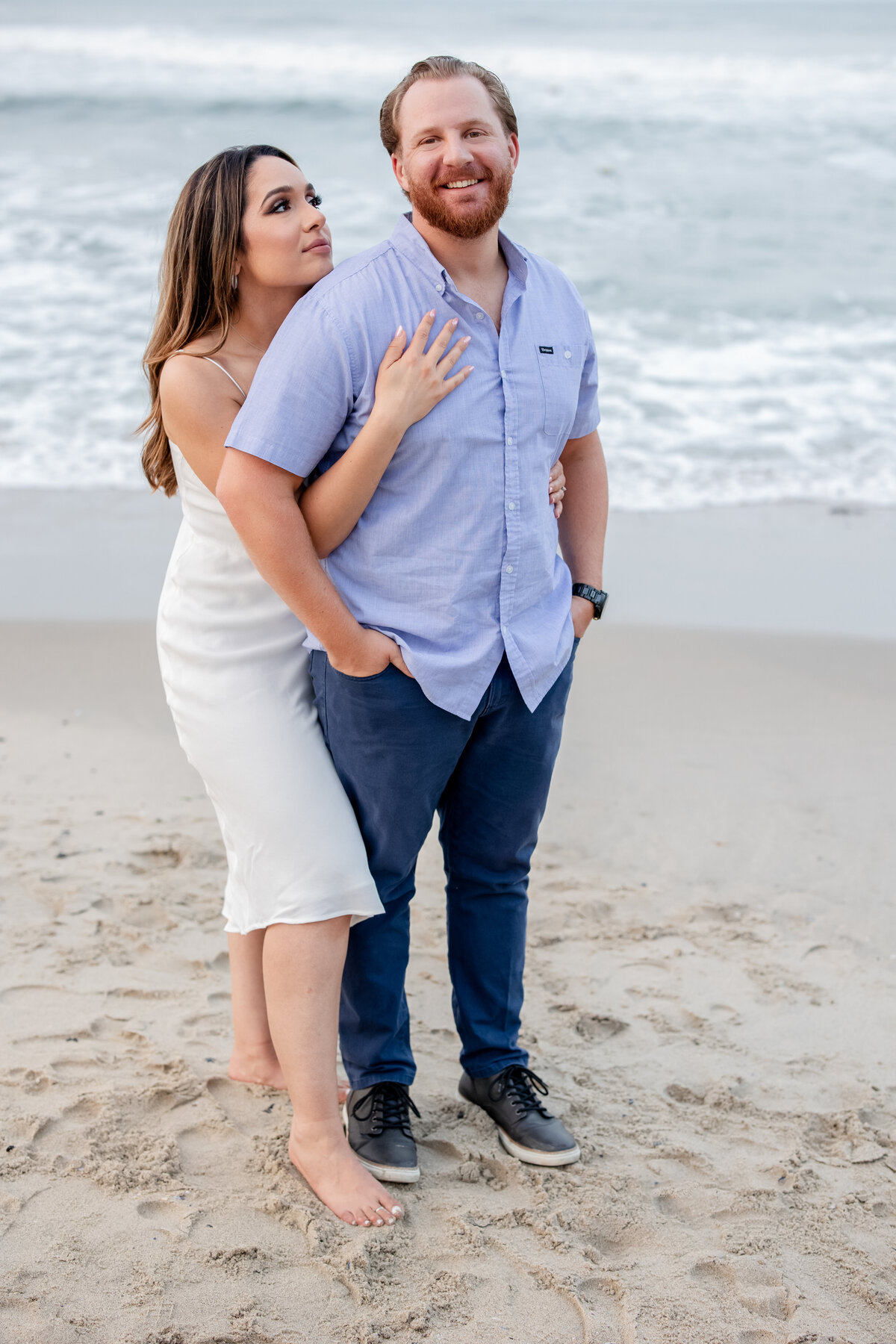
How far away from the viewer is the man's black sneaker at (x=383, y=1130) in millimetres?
2412

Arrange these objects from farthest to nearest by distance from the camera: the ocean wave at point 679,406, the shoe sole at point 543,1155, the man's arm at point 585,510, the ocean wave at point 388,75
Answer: the ocean wave at point 388,75
the ocean wave at point 679,406
the man's arm at point 585,510
the shoe sole at point 543,1155

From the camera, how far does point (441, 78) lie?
209 cm

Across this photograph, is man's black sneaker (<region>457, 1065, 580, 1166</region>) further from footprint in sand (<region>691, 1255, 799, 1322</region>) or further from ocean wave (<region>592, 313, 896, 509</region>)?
ocean wave (<region>592, 313, 896, 509</region>)

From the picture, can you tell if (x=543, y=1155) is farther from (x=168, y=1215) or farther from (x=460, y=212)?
(x=460, y=212)

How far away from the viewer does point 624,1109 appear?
8.87 ft

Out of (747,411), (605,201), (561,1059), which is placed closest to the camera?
(561,1059)

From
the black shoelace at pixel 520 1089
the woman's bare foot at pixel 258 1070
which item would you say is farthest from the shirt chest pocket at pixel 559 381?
the woman's bare foot at pixel 258 1070

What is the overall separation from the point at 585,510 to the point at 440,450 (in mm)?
647


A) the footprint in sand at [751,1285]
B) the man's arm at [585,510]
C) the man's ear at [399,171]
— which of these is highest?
the man's ear at [399,171]

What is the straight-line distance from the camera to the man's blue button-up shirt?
2016 millimetres

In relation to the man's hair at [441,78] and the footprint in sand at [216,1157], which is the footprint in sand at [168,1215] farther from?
the man's hair at [441,78]

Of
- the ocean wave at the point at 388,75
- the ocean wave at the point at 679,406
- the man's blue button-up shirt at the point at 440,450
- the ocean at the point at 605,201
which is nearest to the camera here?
the man's blue button-up shirt at the point at 440,450

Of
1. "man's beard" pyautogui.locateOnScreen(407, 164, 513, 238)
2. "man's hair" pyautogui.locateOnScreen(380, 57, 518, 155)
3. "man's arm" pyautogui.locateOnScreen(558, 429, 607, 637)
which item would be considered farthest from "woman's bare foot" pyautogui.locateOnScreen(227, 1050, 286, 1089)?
"man's hair" pyautogui.locateOnScreen(380, 57, 518, 155)

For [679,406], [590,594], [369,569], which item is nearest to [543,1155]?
[590,594]
